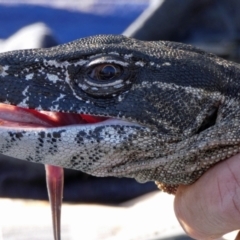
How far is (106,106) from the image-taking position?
52.1 inches

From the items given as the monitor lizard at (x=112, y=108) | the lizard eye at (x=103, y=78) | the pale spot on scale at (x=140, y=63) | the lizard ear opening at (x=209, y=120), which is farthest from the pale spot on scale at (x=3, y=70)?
the lizard ear opening at (x=209, y=120)

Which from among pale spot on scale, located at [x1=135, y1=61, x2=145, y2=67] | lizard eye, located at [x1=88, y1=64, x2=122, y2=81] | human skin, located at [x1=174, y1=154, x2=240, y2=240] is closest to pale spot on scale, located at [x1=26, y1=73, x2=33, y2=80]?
lizard eye, located at [x1=88, y1=64, x2=122, y2=81]

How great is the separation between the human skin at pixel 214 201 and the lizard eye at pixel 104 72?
37 centimetres

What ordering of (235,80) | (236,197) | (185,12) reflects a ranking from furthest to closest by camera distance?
1. (185,12)
2. (236,197)
3. (235,80)

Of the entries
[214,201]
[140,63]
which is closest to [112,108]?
[140,63]

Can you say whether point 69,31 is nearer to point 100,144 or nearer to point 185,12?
point 185,12

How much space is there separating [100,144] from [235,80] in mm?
396

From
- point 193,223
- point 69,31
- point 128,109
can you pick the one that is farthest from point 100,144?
point 69,31

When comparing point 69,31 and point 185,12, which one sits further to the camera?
point 69,31

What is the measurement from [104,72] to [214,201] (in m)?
0.51

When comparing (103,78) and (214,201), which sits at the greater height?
(103,78)

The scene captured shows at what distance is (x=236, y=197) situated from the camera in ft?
5.17

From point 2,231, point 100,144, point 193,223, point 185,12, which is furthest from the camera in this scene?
point 185,12

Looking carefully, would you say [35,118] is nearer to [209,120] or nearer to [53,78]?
[53,78]
